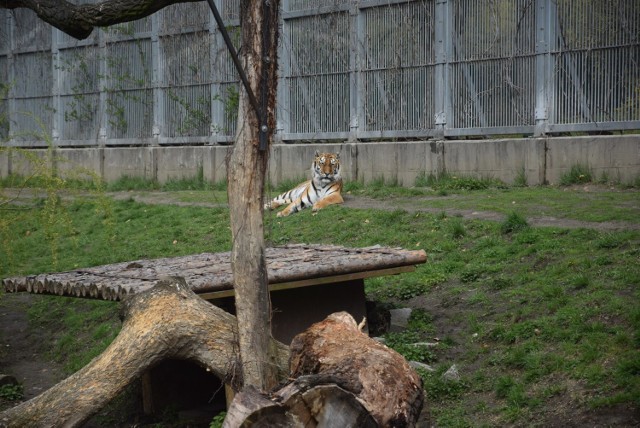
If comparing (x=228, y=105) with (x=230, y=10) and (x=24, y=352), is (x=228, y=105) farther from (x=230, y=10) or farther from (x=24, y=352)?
(x=24, y=352)

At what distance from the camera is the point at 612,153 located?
14695 mm

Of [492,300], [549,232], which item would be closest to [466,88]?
[549,232]

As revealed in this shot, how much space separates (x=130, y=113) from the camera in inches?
891

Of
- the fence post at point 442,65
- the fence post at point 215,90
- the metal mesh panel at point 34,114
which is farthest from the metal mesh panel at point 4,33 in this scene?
the fence post at point 442,65

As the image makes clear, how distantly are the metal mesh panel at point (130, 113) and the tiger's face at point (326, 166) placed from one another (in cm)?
581

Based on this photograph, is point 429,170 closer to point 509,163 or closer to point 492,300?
point 509,163

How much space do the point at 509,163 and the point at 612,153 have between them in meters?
1.74

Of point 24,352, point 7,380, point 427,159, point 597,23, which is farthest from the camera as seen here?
point 427,159

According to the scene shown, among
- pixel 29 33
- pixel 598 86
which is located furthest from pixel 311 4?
pixel 29 33

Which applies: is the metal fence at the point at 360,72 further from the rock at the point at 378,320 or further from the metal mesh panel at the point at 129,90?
the rock at the point at 378,320

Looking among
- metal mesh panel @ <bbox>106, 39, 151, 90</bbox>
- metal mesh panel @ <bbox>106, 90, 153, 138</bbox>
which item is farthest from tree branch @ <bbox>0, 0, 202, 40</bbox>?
metal mesh panel @ <bbox>106, 39, 151, 90</bbox>

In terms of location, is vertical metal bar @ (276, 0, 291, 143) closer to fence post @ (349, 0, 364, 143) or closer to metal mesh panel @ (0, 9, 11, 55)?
fence post @ (349, 0, 364, 143)

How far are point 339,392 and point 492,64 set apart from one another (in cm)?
1123

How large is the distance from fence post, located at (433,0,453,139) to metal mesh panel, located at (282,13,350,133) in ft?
6.41
